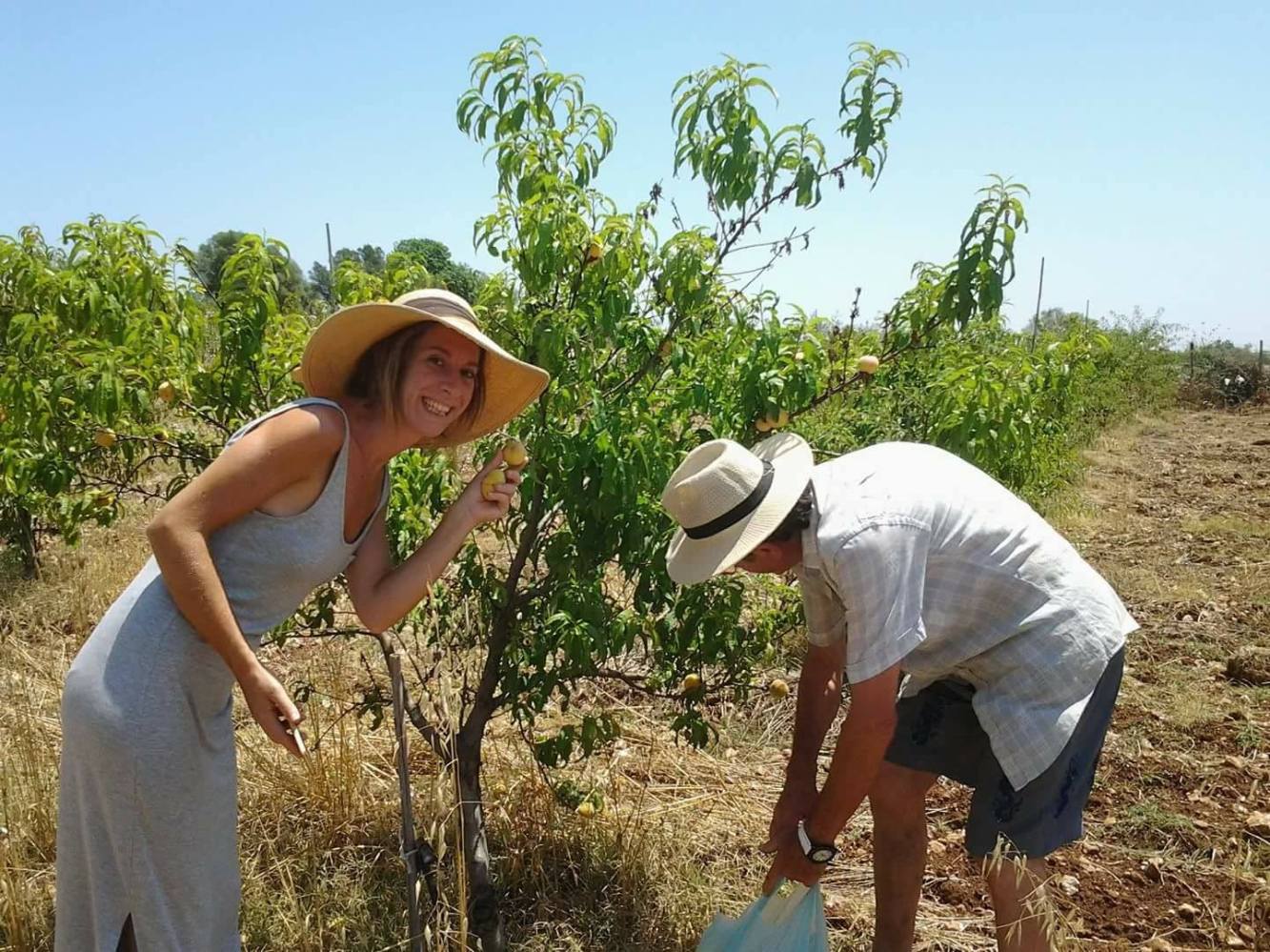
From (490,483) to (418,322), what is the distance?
1.06 feet

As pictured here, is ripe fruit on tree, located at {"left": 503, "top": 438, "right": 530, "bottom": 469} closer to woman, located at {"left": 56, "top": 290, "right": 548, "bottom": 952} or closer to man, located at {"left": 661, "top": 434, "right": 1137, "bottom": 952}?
woman, located at {"left": 56, "top": 290, "right": 548, "bottom": 952}

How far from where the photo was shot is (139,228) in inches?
99.7

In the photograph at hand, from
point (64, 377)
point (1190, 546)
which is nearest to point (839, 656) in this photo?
point (64, 377)

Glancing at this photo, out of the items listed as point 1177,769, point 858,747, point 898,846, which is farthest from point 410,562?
point 1177,769

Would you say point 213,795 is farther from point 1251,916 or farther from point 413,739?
point 1251,916

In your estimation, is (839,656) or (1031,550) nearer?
(1031,550)

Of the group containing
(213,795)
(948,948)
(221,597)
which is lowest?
(948,948)

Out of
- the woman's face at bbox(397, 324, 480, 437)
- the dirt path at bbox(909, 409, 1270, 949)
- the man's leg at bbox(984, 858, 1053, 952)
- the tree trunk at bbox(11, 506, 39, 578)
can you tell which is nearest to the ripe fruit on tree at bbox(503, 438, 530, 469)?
the woman's face at bbox(397, 324, 480, 437)

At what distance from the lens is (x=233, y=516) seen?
4.81 feet

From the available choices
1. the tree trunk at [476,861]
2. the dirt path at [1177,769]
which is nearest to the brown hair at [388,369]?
the tree trunk at [476,861]

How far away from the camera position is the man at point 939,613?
1.66 meters

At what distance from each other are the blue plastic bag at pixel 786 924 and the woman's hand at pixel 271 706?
1.05 meters

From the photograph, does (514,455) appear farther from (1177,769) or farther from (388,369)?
(1177,769)

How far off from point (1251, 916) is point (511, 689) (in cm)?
212
